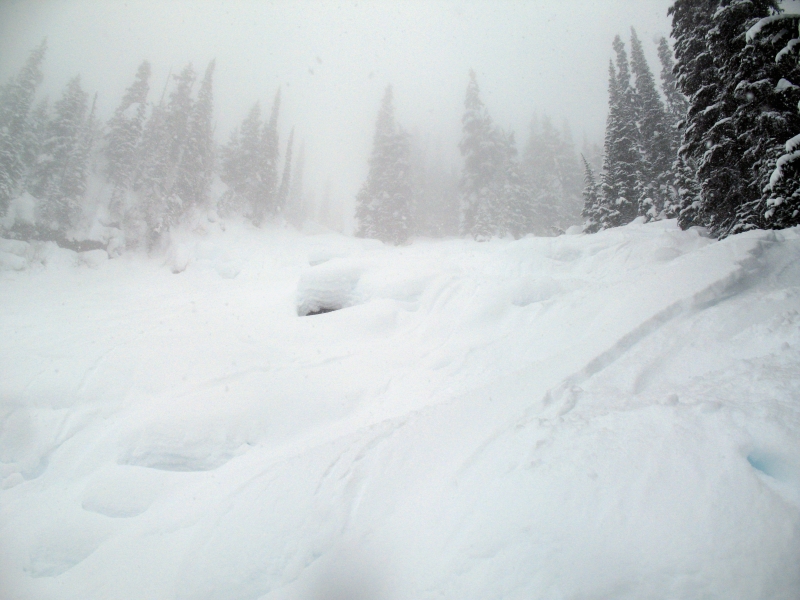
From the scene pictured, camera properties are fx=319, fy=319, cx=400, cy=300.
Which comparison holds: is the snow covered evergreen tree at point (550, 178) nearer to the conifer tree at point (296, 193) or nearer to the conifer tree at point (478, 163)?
the conifer tree at point (478, 163)

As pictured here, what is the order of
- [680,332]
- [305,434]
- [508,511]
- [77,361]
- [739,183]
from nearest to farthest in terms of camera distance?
[508,511], [680,332], [305,434], [77,361], [739,183]

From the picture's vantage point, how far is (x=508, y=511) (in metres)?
2.73

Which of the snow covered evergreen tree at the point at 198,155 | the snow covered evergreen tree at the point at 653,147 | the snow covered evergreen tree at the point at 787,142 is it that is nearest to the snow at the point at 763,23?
the snow covered evergreen tree at the point at 787,142

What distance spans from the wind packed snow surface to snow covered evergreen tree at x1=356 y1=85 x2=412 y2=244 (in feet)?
81.8

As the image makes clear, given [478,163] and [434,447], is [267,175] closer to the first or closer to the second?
[478,163]

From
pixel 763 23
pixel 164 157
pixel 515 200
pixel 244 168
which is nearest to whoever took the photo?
pixel 763 23

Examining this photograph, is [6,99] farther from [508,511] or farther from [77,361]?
[508,511]

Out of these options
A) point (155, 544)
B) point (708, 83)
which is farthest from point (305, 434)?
point (708, 83)

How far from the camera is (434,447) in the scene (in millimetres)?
3971

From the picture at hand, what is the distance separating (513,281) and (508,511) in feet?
23.9

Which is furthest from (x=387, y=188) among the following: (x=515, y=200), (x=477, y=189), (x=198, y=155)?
(x=198, y=155)

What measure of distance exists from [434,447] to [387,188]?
33301 mm

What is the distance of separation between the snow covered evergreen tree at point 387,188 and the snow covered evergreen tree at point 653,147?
793 inches

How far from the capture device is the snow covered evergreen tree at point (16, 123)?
2530 centimetres
